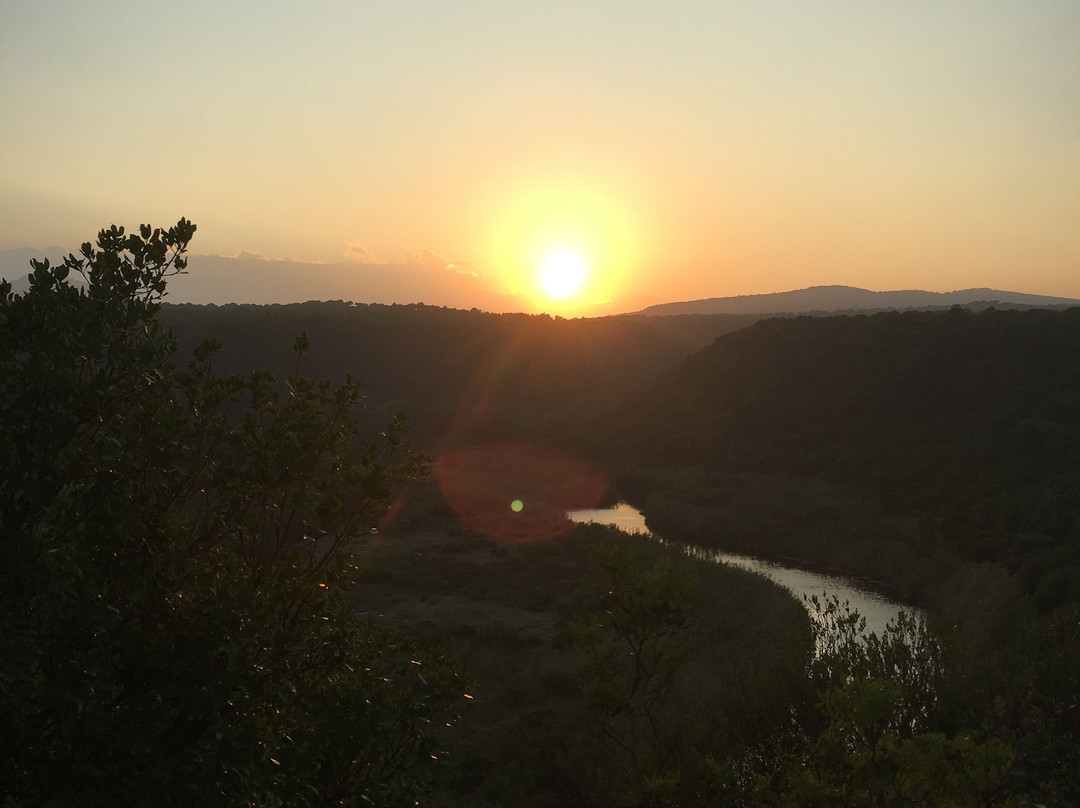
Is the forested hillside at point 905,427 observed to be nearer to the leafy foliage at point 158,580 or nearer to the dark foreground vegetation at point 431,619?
the dark foreground vegetation at point 431,619

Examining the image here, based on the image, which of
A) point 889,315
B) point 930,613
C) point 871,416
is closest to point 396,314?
point 889,315

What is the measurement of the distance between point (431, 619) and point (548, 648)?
477cm

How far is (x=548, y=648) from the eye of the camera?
24328 millimetres

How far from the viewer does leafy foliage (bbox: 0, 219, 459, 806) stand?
4762 millimetres

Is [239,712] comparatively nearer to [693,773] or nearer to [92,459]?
[92,459]

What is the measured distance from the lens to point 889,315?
6950 cm

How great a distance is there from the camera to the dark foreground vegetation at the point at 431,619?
4895 millimetres

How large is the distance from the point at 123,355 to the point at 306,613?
2272 millimetres

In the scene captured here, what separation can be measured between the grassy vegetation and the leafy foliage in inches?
37.3

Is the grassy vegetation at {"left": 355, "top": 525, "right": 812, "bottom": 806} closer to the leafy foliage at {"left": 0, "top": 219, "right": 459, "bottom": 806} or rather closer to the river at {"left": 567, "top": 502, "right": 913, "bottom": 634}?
the leafy foliage at {"left": 0, "top": 219, "right": 459, "bottom": 806}

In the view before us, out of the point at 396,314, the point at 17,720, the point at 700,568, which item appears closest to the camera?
the point at 17,720

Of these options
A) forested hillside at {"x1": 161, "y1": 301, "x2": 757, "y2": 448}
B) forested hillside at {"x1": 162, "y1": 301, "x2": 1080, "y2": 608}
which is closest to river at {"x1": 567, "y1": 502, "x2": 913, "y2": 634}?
forested hillside at {"x1": 162, "y1": 301, "x2": 1080, "y2": 608}

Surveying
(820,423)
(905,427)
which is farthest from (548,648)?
(820,423)

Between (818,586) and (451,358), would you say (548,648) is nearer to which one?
(818,586)
